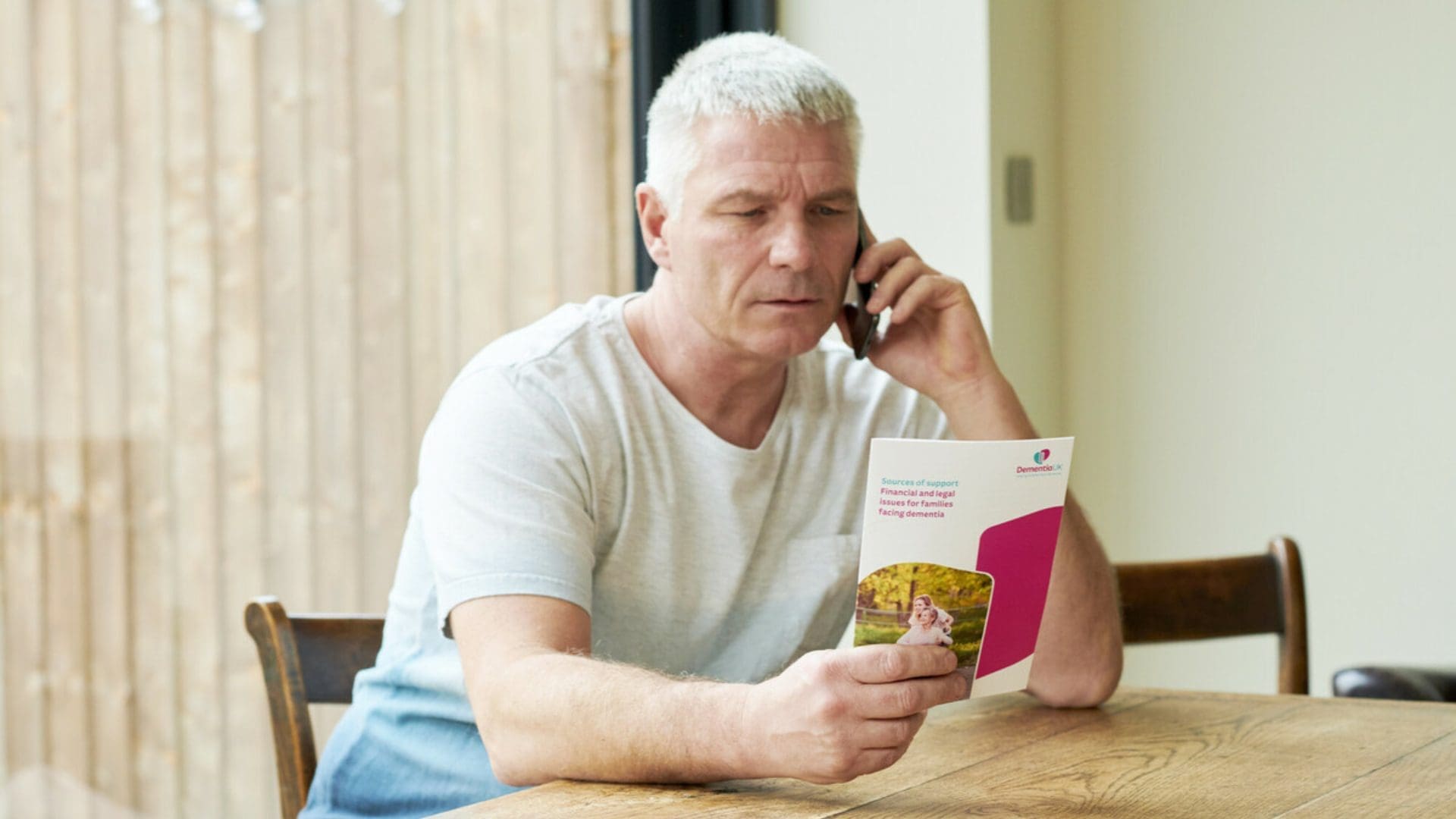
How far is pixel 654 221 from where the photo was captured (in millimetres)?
1630

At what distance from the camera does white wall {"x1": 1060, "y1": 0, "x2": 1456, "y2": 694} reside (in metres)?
2.62

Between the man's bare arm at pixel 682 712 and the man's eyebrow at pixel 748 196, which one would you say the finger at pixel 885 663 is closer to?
the man's bare arm at pixel 682 712

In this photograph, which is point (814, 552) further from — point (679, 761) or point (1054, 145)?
point (1054, 145)

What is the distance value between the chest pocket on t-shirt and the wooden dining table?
20 cm

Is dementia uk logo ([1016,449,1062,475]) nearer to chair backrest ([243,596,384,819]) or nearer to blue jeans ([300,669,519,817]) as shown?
blue jeans ([300,669,519,817])

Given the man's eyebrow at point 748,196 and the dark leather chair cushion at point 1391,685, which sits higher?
the man's eyebrow at point 748,196

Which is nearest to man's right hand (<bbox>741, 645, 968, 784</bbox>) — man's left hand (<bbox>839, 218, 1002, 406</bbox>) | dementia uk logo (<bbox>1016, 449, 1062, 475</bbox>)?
dementia uk logo (<bbox>1016, 449, 1062, 475</bbox>)

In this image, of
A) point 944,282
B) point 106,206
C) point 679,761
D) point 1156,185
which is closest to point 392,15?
point 106,206

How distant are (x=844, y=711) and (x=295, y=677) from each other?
29.4 inches

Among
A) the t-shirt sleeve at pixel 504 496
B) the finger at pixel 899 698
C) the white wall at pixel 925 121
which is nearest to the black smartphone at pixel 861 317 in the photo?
the t-shirt sleeve at pixel 504 496

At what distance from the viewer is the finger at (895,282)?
167 cm

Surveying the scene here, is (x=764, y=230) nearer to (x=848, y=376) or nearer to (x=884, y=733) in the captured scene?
(x=848, y=376)

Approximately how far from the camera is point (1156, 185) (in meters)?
2.92

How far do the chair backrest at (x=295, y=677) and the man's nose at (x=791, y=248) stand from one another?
0.65 meters
